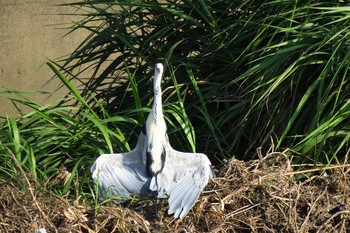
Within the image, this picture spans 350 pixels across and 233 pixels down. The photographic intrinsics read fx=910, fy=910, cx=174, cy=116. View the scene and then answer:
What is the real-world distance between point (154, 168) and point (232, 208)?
0.42 meters

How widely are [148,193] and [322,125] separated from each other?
2.99ft

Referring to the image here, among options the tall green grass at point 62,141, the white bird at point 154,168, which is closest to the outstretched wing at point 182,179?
the white bird at point 154,168

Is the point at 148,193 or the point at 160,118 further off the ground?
the point at 160,118

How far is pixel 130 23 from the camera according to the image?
5.15 meters

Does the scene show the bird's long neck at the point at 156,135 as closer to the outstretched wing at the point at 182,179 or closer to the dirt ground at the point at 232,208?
the outstretched wing at the point at 182,179

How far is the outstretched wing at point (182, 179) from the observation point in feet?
12.1

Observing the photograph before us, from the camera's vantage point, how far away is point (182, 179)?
394 cm

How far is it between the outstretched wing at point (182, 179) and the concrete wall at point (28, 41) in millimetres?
3095

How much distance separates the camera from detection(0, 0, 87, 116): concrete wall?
22.8ft

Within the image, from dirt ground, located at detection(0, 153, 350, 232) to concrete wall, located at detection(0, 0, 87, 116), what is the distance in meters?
3.11

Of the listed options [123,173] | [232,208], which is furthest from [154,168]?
[232,208]

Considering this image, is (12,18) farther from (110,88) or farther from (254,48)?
(254,48)

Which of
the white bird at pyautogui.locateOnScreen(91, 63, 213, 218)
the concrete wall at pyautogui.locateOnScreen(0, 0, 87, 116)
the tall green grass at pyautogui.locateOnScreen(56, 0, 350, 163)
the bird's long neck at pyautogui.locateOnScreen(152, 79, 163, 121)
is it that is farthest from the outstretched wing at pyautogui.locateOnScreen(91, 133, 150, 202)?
the concrete wall at pyautogui.locateOnScreen(0, 0, 87, 116)

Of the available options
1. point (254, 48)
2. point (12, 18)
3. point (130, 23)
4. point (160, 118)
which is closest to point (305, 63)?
point (254, 48)
